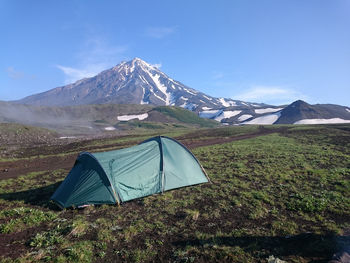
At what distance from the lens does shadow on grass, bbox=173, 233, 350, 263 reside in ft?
21.6

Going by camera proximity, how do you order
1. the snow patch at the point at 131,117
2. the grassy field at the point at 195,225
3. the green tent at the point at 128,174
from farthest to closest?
the snow patch at the point at 131,117, the green tent at the point at 128,174, the grassy field at the point at 195,225

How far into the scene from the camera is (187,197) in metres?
11.6

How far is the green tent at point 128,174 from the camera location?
10.6 meters

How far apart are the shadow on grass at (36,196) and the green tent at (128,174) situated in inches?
20.6

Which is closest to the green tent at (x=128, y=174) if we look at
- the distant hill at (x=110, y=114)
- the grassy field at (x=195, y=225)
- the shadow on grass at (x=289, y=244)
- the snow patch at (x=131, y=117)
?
the grassy field at (x=195, y=225)

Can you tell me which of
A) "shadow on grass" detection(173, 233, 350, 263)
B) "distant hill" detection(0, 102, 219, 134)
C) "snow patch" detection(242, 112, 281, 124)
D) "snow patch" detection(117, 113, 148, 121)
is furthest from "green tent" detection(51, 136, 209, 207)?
"snow patch" detection(242, 112, 281, 124)

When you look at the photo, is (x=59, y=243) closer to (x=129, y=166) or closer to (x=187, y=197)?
(x=129, y=166)

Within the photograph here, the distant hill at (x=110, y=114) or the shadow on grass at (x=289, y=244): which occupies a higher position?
the distant hill at (x=110, y=114)

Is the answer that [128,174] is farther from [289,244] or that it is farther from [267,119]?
[267,119]

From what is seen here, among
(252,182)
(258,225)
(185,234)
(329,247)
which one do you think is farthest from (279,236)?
(252,182)

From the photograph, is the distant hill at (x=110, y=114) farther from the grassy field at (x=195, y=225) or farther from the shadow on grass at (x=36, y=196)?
the grassy field at (x=195, y=225)

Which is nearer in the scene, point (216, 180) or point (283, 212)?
point (283, 212)

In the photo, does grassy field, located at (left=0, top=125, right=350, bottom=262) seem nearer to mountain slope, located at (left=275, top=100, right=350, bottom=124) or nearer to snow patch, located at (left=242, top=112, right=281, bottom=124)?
mountain slope, located at (left=275, top=100, right=350, bottom=124)

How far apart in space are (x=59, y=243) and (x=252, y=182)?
11215 millimetres
